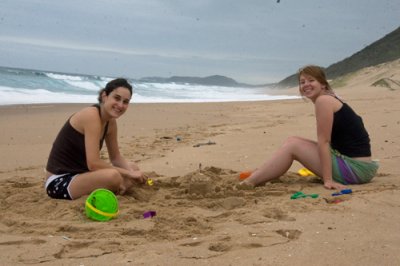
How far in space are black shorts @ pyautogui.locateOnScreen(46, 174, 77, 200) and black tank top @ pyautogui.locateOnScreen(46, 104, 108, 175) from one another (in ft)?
0.17

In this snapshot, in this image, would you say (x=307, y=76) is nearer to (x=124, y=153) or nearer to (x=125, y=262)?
(x=125, y=262)

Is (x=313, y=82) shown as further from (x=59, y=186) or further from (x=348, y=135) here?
(x=59, y=186)

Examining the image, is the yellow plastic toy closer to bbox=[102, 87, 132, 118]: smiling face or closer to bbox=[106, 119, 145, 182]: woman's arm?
bbox=[106, 119, 145, 182]: woman's arm

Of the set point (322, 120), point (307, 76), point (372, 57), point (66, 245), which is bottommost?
point (66, 245)

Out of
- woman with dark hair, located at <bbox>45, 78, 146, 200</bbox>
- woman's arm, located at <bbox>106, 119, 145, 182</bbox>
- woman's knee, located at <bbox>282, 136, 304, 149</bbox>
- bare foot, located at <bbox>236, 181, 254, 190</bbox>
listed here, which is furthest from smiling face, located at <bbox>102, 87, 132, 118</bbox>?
woman's knee, located at <bbox>282, 136, 304, 149</bbox>

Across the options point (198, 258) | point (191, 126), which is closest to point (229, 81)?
point (191, 126)

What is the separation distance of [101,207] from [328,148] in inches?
79.9

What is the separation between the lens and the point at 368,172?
4309mm

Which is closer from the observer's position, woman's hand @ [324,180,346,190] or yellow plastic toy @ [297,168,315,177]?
woman's hand @ [324,180,346,190]

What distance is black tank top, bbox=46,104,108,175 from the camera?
4.13 metres

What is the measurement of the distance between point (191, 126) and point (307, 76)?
5736 mm

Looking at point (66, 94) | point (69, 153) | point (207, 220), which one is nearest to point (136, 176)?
point (69, 153)

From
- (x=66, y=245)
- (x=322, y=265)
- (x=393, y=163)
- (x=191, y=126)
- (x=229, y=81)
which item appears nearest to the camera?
(x=322, y=265)

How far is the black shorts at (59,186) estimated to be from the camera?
404 cm
